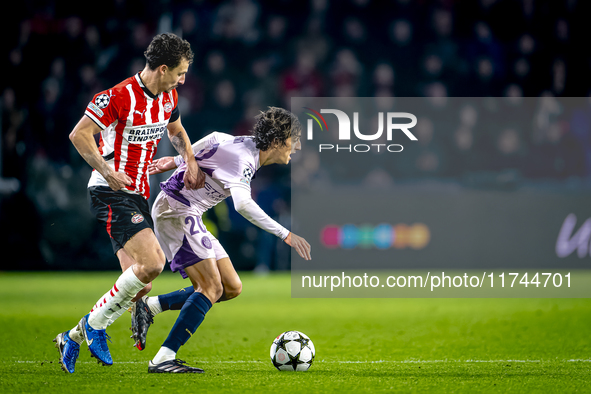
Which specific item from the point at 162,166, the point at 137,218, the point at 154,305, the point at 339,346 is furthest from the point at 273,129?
the point at 339,346

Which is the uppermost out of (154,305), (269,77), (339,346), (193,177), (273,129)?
(269,77)

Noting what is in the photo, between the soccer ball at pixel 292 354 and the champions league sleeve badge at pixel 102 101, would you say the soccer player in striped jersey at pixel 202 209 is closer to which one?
the soccer ball at pixel 292 354

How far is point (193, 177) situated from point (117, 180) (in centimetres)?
51

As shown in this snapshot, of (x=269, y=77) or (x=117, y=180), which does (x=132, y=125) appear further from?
(x=269, y=77)

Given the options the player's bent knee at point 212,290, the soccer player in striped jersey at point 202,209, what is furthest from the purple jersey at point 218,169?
the player's bent knee at point 212,290

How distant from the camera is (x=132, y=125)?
4.27 metres

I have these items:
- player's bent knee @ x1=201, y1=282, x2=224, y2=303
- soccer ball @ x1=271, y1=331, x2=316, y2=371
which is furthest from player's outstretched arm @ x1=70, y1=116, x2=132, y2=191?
soccer ball @ x1=271, y1=331, x2=316, y2=371

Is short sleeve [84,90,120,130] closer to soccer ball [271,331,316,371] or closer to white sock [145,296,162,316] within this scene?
white sock [145,296,162,316]

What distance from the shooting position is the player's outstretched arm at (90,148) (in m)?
4.00

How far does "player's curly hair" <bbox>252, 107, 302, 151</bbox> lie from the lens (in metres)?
4.38

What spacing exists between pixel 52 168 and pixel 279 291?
15.3ft

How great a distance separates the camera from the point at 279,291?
33.1 ft

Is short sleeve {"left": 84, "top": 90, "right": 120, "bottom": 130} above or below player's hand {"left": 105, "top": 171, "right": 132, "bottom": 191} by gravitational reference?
above

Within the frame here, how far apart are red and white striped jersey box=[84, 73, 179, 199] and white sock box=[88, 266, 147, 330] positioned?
60cm
